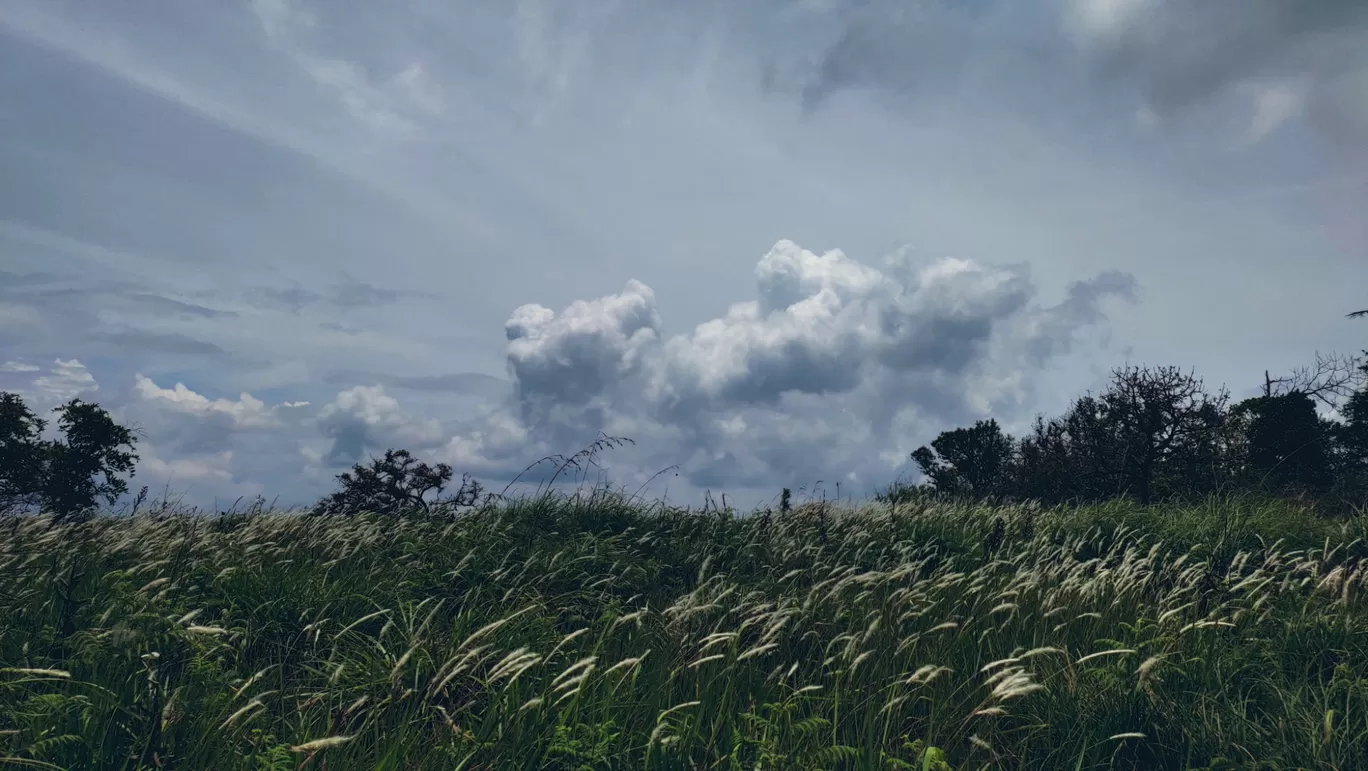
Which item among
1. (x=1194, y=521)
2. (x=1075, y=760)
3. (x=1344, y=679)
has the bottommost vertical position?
(x=1075, y=760)

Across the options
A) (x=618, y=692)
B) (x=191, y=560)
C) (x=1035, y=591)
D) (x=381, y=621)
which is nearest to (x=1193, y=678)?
(x=1035, y=591)

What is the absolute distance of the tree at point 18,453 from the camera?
73.3 feet

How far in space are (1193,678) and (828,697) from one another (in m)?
2.58

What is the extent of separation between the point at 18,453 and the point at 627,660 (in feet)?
86.1

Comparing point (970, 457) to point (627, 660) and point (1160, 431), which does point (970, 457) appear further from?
point (627, 660)

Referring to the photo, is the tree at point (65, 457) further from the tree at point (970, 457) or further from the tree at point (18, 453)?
the tree at point (970, 457)

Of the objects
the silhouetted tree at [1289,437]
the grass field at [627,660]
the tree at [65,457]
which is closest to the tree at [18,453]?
the tree at [65,457]

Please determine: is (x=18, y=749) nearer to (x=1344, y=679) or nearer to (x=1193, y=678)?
(x=1193, y=678)

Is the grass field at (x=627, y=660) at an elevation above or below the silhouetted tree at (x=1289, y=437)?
below

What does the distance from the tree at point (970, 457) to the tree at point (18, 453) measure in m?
29.0

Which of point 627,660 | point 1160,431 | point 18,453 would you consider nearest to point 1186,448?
point 1160,431

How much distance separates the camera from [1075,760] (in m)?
4.38

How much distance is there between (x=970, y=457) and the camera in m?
31.5

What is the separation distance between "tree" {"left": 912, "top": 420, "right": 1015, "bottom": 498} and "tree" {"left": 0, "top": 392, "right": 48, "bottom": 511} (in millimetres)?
29028
